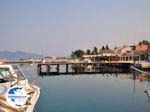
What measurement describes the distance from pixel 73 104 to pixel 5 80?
1648 cm

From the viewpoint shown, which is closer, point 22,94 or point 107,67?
point 22,94

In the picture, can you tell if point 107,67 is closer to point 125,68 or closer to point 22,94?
point 125,68

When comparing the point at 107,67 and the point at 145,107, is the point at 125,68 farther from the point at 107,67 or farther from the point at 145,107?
the point at 145,107

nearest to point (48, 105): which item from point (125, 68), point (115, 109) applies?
point (115, 109)

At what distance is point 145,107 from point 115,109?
13.8 ft

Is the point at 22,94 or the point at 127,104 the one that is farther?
the point at 127,104

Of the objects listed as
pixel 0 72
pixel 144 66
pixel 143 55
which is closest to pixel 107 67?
pixel 143 55

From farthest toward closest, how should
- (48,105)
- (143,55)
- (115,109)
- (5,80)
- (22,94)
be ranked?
1. (143,55)
2. (48,105)
3. (115,109)
4. (5,80)
5. (22,94)

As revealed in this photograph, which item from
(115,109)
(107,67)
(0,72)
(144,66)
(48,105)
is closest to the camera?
(0,72)

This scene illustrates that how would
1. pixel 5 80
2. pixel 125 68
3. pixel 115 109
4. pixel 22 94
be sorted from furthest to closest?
1. pixel 125 68
2. pixel 115 109
3. pixel 5 80
4. pixel 22 94

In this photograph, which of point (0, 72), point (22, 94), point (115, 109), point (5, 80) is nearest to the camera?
point (22, 94)

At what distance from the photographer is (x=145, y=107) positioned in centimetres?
4081

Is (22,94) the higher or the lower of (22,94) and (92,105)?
the higher

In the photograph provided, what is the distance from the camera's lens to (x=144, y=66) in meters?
119
